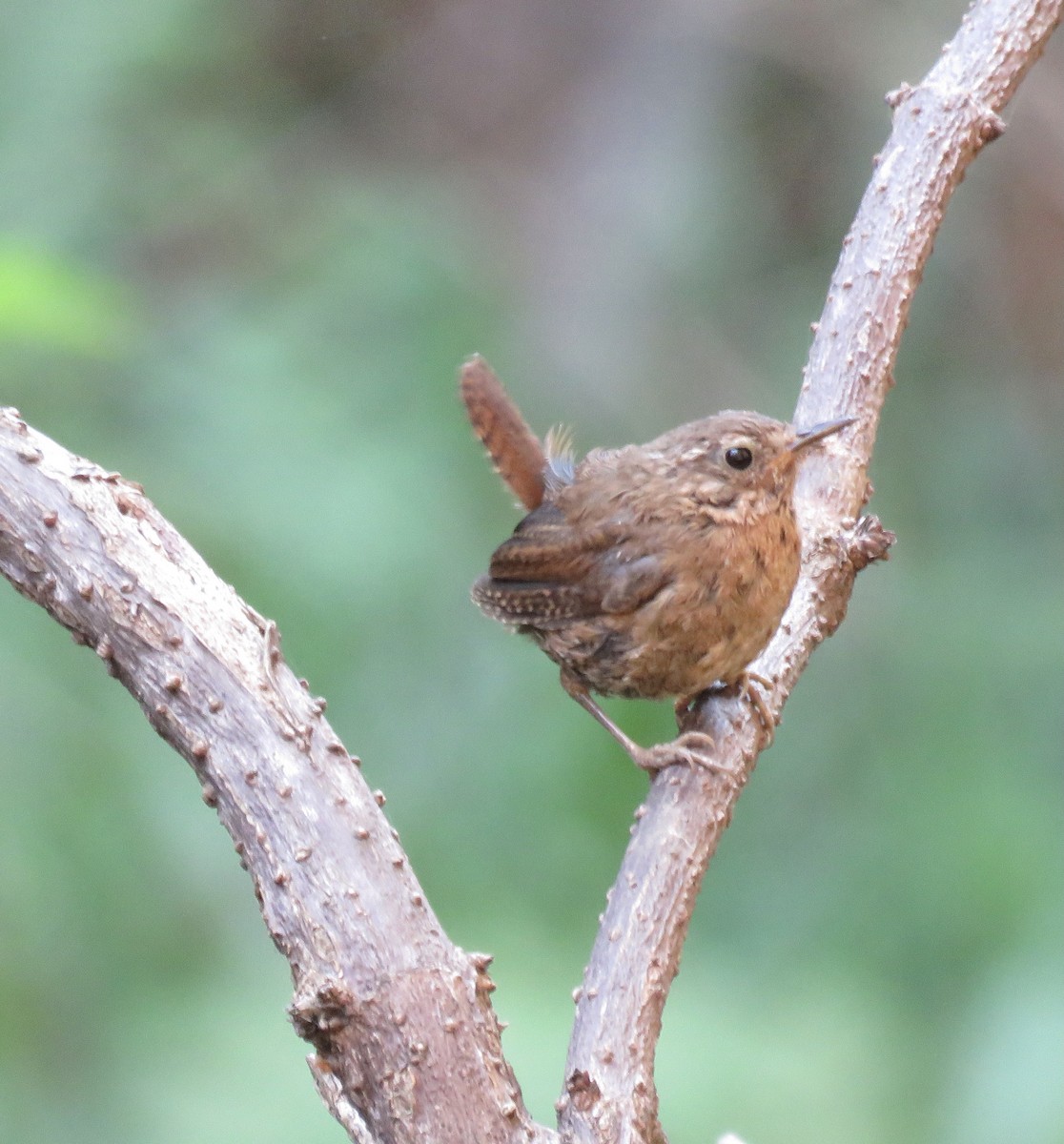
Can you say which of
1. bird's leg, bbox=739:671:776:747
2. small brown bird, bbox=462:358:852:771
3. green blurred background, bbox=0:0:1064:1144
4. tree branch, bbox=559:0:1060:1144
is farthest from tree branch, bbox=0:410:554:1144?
bird's leg, bbox=739:671:776:747

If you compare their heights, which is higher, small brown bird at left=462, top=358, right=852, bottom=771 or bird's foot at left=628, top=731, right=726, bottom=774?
small brown bird at left=462, top=358, right=852, bottom=771

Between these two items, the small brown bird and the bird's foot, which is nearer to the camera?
the bird's foot

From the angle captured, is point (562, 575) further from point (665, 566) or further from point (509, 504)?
point (509, 504)

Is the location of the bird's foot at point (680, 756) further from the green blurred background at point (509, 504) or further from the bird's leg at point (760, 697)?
the green blurred background at point (509, 504)

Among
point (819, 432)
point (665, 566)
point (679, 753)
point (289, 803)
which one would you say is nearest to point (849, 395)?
point (819, 432)

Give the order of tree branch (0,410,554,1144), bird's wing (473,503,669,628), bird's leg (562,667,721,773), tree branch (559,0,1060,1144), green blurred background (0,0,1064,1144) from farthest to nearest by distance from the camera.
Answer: green blurred background (0,0,1064,1144)
bird's wing (473,503,669,628)
bird's leg (562,667,721,773)
tree branch (559,0,1060,1144)
tree branch (0,410,554,1144)

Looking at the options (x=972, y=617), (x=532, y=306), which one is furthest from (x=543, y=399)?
(x=972, y=617)

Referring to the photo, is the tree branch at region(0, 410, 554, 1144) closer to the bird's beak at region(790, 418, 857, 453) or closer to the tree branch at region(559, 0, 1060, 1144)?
the tree branch at region(559, 0, 1060, 1144)

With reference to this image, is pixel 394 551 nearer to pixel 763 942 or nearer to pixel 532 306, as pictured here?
pixel 763 942
